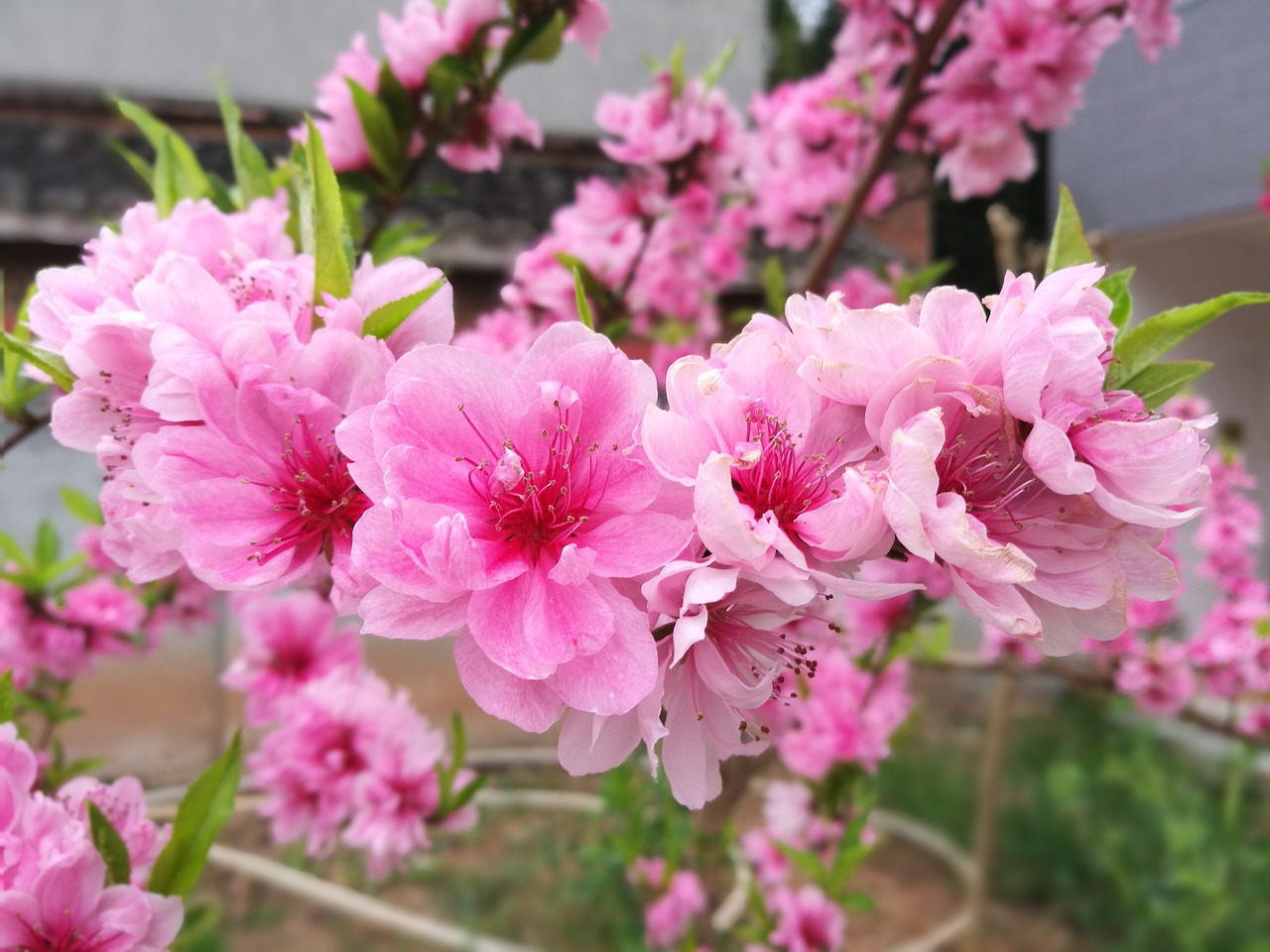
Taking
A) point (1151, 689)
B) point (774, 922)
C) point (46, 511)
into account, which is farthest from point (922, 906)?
point (46, 511)

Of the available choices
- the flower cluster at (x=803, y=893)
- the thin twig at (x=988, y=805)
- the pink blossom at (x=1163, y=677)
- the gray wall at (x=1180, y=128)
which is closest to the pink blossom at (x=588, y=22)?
the gray wall at (x=1180, y=128)

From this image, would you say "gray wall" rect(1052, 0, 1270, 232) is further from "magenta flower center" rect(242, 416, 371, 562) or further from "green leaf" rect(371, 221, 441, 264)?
"magenta flower center" rect(242, 416, 371, 562)

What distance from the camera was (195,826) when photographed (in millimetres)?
420

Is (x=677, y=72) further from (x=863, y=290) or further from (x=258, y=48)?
(x=258, y=48)

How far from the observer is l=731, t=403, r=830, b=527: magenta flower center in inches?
11.2

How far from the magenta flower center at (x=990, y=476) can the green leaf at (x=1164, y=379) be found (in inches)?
3.6

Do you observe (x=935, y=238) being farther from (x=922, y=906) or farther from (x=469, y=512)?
(x=469, y=512)

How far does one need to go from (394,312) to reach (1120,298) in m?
0.29

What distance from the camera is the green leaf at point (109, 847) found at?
1.24 feet

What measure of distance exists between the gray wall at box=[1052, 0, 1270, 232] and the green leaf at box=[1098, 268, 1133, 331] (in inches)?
20.4

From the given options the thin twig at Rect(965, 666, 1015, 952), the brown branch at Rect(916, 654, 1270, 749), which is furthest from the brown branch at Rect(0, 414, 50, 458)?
the thin twig at Rect(965, 666, 1015, 952)

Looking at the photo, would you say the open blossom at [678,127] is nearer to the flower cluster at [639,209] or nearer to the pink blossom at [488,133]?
the flower cluster at [639,209]

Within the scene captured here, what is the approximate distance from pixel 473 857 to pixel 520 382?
5.84 feet

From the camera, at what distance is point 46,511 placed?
1592 mm
